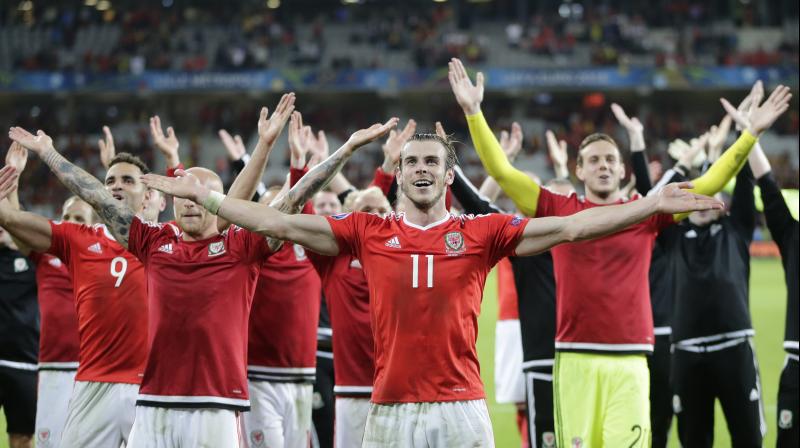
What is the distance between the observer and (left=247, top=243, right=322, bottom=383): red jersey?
684cm

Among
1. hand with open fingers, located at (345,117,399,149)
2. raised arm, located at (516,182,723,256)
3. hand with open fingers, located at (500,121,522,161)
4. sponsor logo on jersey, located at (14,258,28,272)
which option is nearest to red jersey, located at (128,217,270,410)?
hand with open fingers, located at (345,117,399,149)

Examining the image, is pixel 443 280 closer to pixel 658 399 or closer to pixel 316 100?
pixel 658 399

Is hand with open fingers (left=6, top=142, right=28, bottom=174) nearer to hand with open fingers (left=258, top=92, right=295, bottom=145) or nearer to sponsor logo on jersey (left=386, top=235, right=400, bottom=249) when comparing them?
Result: hand with open fingers (left=258, top=92, right=295, bottom=145)

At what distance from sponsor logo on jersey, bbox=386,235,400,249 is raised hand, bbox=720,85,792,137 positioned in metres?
2.88

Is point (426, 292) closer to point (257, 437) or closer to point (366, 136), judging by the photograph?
point (366, 136)

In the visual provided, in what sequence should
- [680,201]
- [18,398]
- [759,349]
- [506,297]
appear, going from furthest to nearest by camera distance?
1. [759,349]
2. [506,297]
3. [18,398]
4. [680,201]

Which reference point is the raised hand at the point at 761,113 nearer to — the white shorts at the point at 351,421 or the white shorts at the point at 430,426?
the white shorts at the point at 430,426

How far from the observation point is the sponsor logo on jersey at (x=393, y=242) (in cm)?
519

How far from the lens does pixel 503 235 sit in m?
5.23

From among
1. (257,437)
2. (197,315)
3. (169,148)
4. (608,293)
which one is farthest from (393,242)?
(169,148)

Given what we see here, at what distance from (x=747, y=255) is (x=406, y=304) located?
4.05 m

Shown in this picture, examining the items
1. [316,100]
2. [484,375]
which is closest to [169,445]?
[484,375]

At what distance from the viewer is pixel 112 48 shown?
44.7 metres

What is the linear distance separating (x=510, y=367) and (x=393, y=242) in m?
4.67
